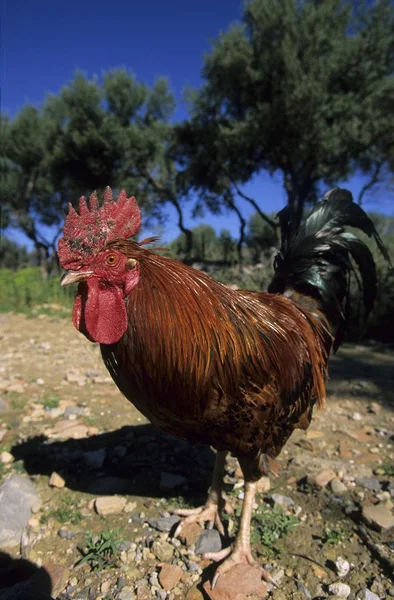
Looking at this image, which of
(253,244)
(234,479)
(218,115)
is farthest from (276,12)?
(234,479)

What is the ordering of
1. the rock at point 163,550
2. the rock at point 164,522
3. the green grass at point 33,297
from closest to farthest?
the rock at point 163,550 → the rock at point 164,522 → the green grass at point 33,297

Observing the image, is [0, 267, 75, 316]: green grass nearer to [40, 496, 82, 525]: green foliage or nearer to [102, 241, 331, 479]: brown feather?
[40, 496, 82, 525]: green foliage

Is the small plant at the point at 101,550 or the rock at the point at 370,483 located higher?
the rock at the point at 370,483

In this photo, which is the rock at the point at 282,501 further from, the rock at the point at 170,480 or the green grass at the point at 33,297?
the green grass at the point at 33,297

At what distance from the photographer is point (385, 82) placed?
1491cm

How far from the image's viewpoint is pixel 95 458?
10.7ft

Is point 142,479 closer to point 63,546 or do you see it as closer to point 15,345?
point 63,546

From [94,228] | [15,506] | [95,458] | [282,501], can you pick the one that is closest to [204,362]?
[94,228]

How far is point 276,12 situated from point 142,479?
17.4m

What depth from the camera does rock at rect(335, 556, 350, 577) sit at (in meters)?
2.20

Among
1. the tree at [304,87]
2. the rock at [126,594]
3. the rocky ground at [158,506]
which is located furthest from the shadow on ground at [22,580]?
the tree at [304,87]

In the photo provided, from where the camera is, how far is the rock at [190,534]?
245cm

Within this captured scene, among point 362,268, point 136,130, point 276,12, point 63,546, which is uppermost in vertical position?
point 276,12

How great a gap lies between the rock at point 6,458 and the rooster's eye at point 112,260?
224 cm
